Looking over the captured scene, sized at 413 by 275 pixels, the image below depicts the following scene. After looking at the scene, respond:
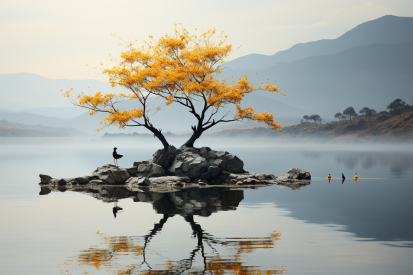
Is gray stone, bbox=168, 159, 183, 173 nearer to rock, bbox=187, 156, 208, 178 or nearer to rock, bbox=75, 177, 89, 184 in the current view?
rock, bbox=187, 156, 208, 178

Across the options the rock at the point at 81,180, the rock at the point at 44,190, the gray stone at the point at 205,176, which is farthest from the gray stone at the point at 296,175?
the rock at the point at 44,190

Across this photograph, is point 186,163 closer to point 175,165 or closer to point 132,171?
point 175,165

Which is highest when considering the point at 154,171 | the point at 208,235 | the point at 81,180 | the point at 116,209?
the point at 154,171

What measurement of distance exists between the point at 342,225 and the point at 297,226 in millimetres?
2132

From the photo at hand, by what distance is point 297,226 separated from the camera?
58.5 ft

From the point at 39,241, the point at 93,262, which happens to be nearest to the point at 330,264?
the point at 93,262

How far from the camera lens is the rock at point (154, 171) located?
123ft

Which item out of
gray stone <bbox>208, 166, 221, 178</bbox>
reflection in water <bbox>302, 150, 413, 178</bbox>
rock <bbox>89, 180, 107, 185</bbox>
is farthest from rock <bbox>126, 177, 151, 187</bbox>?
reflection in water <bbox>302, 150, 413, 178</bbox>

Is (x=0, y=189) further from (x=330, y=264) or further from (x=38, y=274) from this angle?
(x=330, y=264)

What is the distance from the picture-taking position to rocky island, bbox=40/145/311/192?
112 ft

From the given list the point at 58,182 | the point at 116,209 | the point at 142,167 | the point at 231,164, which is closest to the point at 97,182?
the point at 58,182

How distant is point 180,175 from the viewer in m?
36.7

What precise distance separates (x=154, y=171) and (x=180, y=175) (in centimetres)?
260

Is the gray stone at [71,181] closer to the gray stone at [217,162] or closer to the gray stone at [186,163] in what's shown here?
the gray stone at [186,163]
